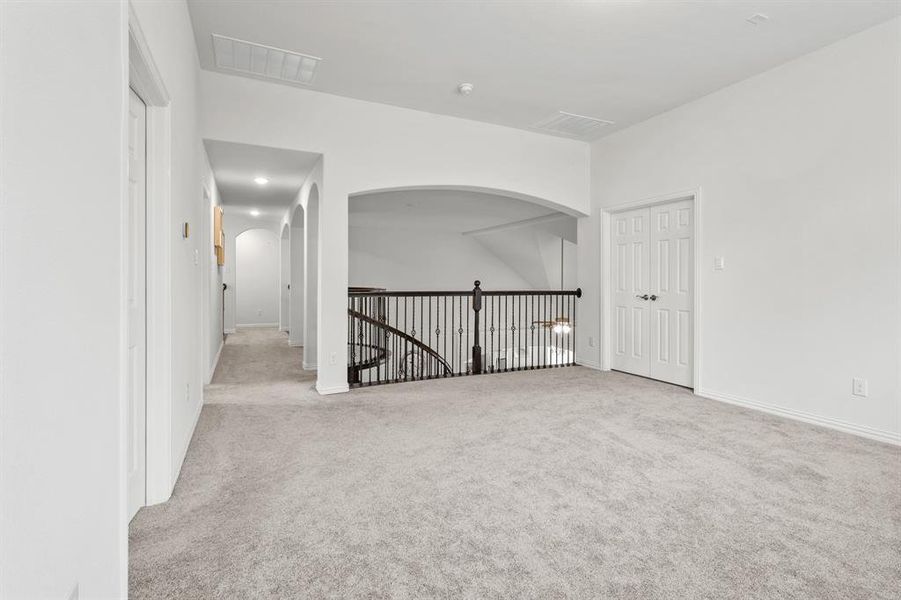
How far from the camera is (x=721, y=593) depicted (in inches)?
59.4

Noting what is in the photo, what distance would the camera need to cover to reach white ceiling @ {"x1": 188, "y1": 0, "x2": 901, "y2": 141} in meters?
2.94

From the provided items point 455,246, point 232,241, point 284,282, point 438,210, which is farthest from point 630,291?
point 232,241

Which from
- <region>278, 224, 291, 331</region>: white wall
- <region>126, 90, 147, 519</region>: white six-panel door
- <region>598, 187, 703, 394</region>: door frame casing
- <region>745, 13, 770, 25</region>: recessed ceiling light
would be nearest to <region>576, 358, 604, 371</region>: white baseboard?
<region>598, 187, 703, 394</region>: door frame casing

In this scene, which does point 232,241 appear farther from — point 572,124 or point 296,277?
point 572,124

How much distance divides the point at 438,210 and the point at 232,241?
457 cm

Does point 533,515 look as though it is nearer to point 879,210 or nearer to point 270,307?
point 879,210

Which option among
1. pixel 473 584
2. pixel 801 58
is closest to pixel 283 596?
pixel 473 584

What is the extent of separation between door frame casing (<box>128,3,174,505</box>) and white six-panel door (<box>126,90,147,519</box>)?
2 centimetres

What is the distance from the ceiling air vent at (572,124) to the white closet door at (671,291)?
1136 millimetres

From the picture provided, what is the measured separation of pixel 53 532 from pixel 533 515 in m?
1.65

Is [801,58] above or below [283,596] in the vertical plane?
above

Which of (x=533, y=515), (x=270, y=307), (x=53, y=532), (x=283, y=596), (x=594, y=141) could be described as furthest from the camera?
(x=270, y=307)

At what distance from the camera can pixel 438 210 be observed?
339 inches

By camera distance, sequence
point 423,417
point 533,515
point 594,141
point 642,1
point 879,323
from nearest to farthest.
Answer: point 533,515
point 642,1
point 879,323
point 423,417
point 594,141
